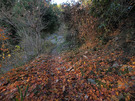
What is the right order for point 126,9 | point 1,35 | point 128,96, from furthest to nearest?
point 1,35 → point 126,9 → point 128,96

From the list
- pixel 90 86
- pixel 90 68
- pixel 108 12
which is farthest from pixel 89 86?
pixel 108 12

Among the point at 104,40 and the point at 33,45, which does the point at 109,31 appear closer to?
the point at 104,40

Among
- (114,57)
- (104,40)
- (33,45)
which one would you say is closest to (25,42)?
(33,45)

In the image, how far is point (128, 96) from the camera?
1.51 meters

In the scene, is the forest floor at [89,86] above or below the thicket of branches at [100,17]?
below

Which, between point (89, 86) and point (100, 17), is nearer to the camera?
point (89, 86)

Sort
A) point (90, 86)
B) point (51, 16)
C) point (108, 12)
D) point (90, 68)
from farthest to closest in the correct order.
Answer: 1. point (51, 16)
2. point (108, 12)
3. point (90, 68)
4. point (90, 86)

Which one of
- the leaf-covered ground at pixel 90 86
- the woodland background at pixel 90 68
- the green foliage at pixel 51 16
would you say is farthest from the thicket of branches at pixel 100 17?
the green foliage at pixel 51 16

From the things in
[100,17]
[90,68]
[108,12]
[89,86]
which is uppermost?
[108,12]

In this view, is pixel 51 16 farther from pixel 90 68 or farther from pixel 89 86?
pixel 89 86

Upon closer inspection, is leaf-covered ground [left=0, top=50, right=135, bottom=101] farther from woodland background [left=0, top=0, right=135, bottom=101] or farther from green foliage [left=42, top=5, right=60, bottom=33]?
green foliage [left=42, top=5, right=60, bottom=33]

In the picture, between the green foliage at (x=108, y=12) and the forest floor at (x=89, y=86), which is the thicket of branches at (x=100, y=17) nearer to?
the green foliage at (x=108, y=12)

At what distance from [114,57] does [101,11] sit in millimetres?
2500

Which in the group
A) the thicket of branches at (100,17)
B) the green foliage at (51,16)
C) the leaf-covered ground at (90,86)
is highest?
the green foliage at (51,16)
